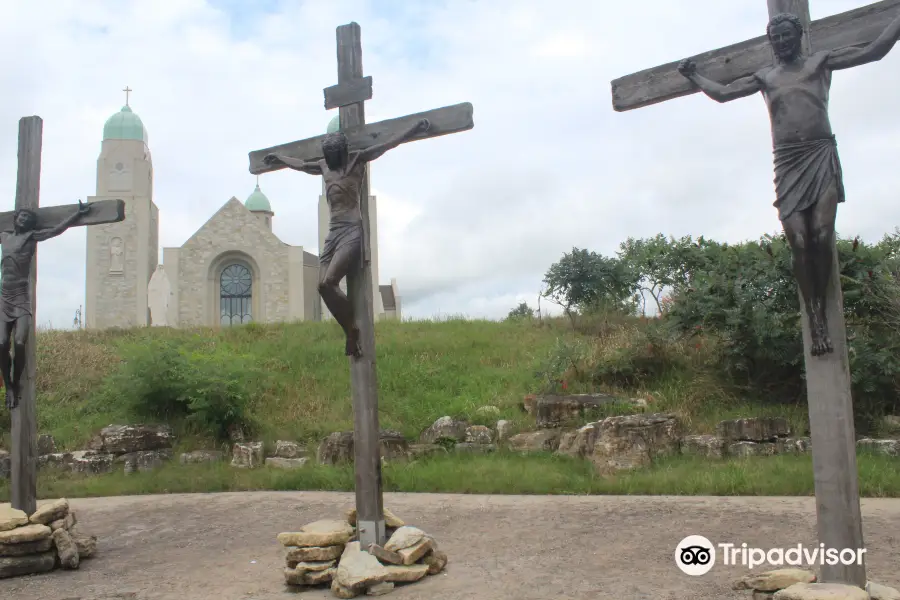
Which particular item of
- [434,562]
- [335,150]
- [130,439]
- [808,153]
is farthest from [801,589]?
[130,439]

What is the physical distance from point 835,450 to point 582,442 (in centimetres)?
609

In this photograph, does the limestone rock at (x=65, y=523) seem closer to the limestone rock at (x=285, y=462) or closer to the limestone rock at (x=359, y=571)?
the limestone rock at (x=359, y=571)

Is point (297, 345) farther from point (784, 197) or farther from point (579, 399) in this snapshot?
point (784, 197)

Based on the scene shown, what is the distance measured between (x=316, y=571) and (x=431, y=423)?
766 cm

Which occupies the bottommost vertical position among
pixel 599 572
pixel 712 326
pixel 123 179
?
pixel 599 572

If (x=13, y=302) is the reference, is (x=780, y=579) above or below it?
below

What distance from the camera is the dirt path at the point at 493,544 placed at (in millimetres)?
4953

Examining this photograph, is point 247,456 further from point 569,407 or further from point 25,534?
point 25,534

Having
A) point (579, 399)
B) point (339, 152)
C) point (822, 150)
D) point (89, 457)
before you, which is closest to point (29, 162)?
point (339, 152)

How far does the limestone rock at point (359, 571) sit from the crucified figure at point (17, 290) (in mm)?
3900

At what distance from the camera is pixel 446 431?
11.7 meters

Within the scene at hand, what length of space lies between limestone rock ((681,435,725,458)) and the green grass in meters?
0.28

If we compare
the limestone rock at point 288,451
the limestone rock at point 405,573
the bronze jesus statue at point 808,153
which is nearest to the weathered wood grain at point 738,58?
the bronze jesus statue at point 808,153

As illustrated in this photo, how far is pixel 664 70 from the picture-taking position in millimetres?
4984
